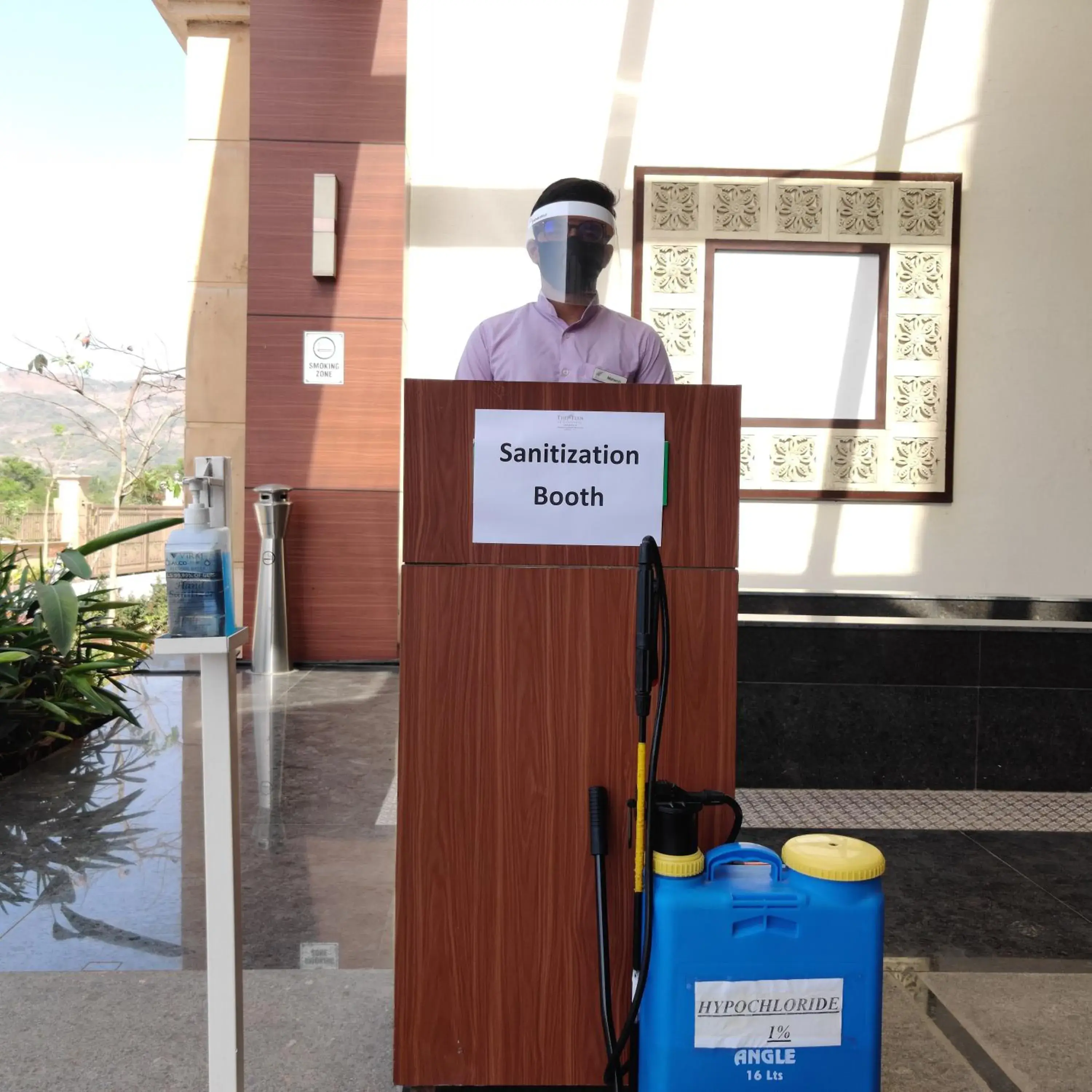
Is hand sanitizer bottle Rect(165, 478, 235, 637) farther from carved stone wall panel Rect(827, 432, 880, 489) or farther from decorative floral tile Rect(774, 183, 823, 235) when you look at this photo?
decorative floral tile Rect(774, 183, 823, 235)

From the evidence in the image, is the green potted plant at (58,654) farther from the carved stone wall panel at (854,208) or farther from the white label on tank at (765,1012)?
the carved stone wall panel at (854,208)

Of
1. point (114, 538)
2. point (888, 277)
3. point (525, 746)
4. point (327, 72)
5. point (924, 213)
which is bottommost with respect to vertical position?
point (525, 746)

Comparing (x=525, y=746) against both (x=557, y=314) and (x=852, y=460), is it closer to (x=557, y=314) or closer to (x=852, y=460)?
(x=557, y=314)

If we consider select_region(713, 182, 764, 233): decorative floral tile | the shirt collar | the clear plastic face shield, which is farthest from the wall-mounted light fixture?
the clear plastic face shield

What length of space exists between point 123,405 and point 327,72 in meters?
8.03

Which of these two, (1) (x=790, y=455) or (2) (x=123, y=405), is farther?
(2) (x=123, y=405)

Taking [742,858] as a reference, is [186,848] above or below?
below

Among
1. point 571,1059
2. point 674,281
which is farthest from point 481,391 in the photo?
point 674,281

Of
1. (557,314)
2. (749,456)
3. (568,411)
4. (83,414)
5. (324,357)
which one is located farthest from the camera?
(83,414)

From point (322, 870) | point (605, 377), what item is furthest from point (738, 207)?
point (322, 870)

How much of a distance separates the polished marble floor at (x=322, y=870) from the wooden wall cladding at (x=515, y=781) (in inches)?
15.3

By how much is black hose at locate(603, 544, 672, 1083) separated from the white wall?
120 inches

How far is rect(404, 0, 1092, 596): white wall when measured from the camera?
4.53 meters

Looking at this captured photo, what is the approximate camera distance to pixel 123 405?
12.8 meters
